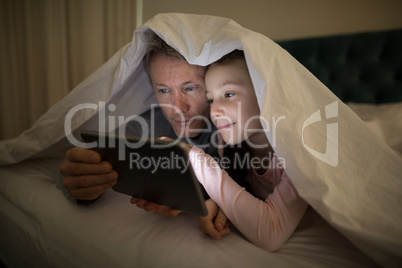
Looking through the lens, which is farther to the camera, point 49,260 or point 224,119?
point 224,119

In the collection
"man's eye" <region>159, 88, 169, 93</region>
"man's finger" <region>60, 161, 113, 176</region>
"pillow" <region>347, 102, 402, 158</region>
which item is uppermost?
"man's eye" <region>159, 88, 169, 93</region>

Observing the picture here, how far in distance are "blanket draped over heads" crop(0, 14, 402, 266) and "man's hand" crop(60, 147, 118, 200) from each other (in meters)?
0.40

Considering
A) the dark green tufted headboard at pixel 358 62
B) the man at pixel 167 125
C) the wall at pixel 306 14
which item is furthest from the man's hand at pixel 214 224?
the wall at pixel 306 14

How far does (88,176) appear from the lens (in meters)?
0.57

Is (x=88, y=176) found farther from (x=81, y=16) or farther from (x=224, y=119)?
(x=81, y=16)

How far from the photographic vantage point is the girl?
49cm

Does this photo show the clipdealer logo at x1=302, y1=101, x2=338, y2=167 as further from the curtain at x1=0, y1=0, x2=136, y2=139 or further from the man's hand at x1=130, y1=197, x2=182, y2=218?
the curtain at x1=0, y1=0, x2=136, y2=139

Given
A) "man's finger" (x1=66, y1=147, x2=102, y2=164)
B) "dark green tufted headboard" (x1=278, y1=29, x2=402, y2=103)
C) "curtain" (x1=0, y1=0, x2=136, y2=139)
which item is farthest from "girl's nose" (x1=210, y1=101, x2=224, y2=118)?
"curtain" (x1=0, y1=0, x2=136, y2=139)

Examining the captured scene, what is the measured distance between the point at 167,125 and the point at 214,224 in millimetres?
705

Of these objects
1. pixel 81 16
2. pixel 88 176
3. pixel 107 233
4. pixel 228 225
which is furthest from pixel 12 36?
pixel 228 225

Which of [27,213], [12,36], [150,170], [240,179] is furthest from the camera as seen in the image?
[12,36]

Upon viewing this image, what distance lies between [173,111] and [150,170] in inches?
18.6

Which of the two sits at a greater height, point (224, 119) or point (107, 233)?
point (224, 119)

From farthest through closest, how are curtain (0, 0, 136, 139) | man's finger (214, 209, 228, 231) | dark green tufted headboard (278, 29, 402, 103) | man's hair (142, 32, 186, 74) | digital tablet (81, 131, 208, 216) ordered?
curtain (0, 0, 136, 139)
dark green tufted headboard (278, 29, 402, 103)
man's hair (142, 32, 186, 74)
man's finger (214, 209, 228, 231)
digital tablet (81, 131, 208, 216)
